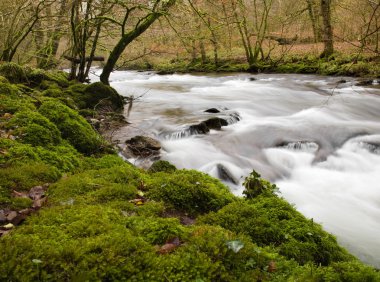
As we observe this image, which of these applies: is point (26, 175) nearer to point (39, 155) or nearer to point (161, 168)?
point (39, 155)

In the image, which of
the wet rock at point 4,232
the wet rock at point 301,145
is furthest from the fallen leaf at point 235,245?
the wet rock at point 301,145

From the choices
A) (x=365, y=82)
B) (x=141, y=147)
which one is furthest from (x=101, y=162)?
(x=365, y=82)

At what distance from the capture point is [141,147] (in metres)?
6.84

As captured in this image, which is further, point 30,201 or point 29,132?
point 29,132

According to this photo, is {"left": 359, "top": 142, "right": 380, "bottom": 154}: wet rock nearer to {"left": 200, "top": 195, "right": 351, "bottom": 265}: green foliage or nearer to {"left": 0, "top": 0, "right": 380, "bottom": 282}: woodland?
{"left": 0, "top": 0, "right": 380, "bottom": 282}: woodland

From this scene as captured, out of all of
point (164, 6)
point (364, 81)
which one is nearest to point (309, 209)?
point (164, 6)

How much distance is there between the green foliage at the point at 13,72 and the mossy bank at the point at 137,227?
398 centimetres

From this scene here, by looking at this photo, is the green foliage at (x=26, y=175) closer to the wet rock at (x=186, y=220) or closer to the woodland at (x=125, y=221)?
the woodland at (x=125, y=221)

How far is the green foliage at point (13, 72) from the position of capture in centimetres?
804

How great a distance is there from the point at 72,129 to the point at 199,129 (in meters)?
4.36

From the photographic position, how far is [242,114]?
1079 cm

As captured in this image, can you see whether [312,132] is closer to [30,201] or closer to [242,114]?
[242,114]

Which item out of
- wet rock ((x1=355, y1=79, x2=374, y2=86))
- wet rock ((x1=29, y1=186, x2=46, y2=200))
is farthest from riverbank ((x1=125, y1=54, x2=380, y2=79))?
wet rock ((x1=29, y1=186, x2=46, y2=200))

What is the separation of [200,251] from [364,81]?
49.8ft
